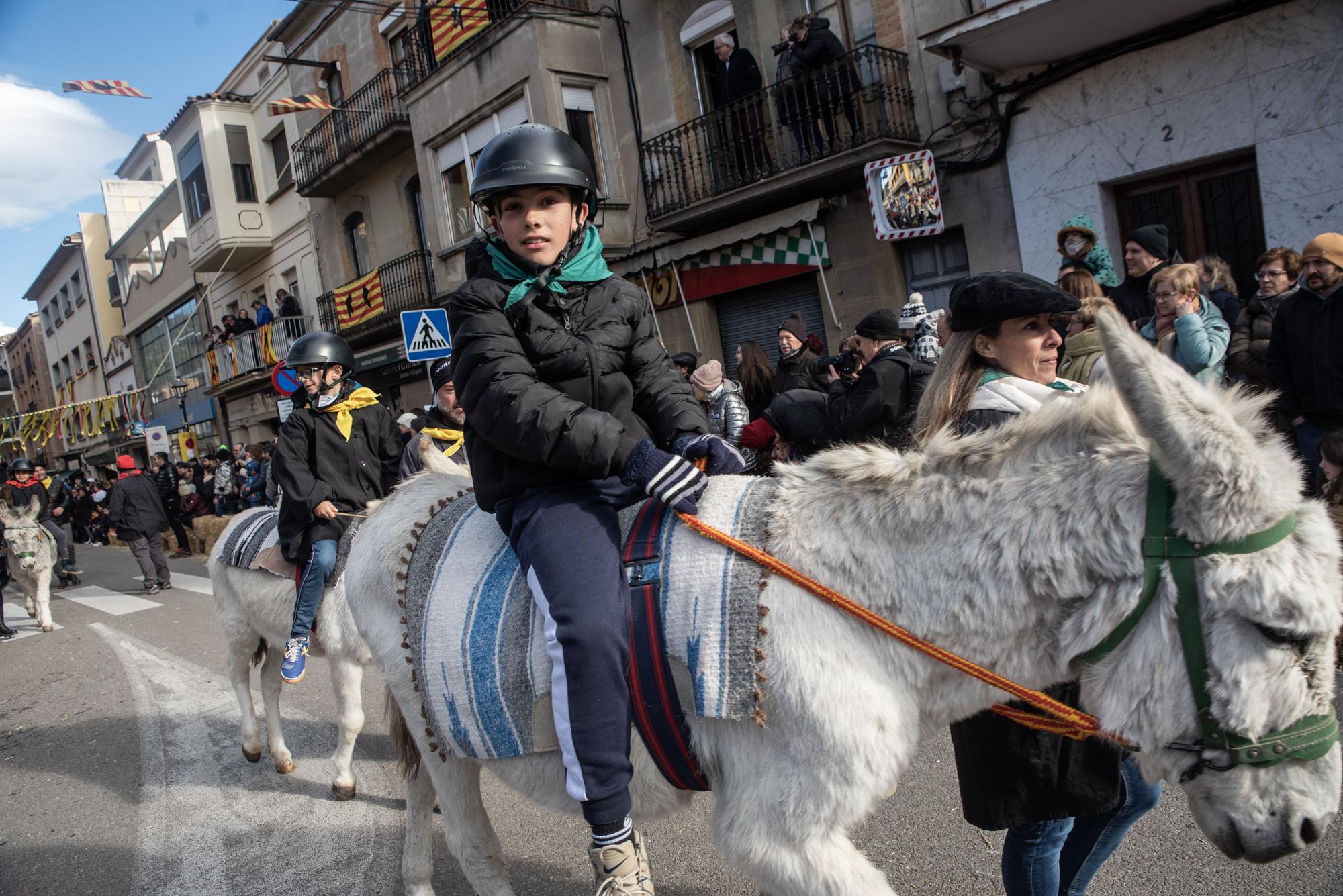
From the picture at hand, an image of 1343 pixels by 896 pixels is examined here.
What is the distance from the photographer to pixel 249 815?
457cm

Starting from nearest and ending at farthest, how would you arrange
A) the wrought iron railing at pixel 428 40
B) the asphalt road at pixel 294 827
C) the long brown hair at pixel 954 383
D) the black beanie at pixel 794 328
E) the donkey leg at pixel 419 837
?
the long brown hair at pixel 954 383
the asphalt road at pixel 294 827
the donkey leg at pixel 419 837
the black beanie at pixel 794 328
the wrought iron railing at pixel 428 40

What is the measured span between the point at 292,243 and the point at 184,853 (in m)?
26.7

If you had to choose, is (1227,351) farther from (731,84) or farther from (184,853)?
(731,84)

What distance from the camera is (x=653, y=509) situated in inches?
89.0

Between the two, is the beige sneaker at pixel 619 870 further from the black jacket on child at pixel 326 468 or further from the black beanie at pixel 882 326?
the black beanie at pixel 882 326

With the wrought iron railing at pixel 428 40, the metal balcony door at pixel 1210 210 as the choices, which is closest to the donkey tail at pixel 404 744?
the metal balcony door at pixel 1210 210

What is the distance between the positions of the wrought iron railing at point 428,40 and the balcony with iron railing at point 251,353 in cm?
837

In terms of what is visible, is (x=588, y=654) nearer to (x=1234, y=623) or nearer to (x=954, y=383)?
(x=954, y=383)

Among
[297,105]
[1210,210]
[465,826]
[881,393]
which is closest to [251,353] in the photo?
[297,105]

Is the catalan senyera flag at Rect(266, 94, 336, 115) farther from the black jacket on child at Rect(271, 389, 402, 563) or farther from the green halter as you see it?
the green halter

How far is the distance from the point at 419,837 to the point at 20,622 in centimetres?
1252

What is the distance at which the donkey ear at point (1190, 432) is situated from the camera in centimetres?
149

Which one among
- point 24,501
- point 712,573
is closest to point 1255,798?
point 712,573

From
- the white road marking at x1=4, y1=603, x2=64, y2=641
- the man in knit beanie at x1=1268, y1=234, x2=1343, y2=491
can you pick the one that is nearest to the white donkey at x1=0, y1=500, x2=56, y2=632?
the white road marking at x1=4, y1=603, x2=64, y2=641
